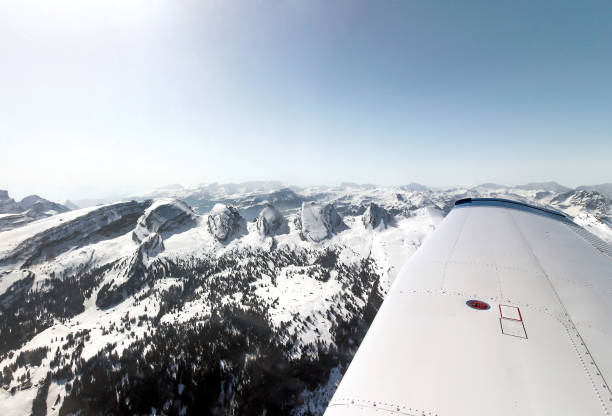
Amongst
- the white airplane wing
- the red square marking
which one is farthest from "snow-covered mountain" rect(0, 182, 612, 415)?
the red square marking

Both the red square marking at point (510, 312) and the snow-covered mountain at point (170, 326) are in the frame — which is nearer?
the red square marking at point (510, 312)

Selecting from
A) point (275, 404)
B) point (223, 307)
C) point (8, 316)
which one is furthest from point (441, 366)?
point (8, 316)

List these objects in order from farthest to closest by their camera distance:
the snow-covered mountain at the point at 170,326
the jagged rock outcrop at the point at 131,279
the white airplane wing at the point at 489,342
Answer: the jagged rock outcrop at the point at 131,279
the snow-covered mountain at the point at 170,326
the white airplane wing at the point at 489,342

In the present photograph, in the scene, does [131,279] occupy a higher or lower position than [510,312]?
lower

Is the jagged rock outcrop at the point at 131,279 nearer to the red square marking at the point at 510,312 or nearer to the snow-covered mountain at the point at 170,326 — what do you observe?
the snow-covered mountain at the point at 170,326

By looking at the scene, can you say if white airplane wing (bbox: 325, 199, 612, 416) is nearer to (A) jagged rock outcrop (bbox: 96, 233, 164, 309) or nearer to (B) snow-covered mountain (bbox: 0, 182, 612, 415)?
(B) snow-covered mountain (bbox: 0, 182, 612, 415)

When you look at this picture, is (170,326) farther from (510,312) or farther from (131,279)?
(510,312)

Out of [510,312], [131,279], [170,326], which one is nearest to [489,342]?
[510,312]

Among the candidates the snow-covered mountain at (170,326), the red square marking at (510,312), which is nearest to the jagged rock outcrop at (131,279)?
the snow-covered mountain at (170,326)
